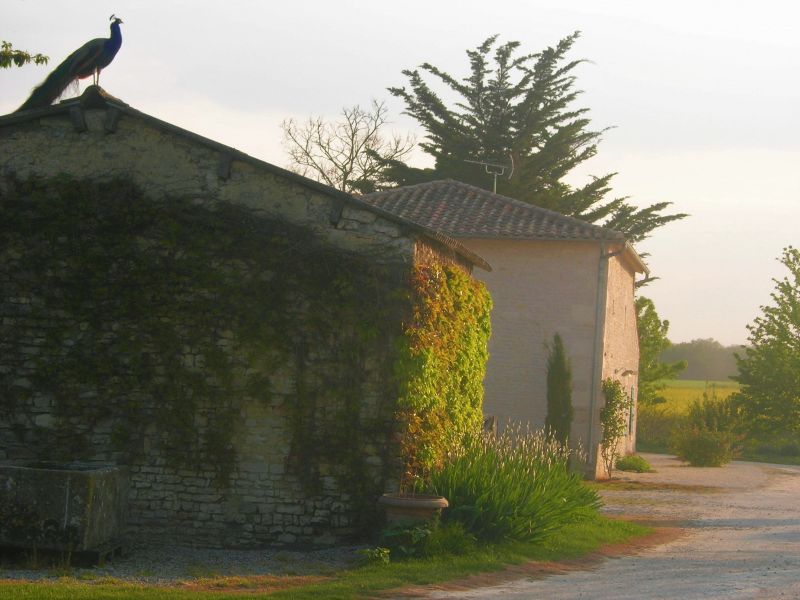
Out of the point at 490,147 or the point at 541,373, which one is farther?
the point at 490,147

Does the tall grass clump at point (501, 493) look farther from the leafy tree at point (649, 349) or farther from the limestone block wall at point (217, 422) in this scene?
the leafy tree at point (649, 349)

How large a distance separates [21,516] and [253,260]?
392 centimetres

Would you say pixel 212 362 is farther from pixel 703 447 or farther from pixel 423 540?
pixel 703 447

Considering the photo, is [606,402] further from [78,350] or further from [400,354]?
[78,350]

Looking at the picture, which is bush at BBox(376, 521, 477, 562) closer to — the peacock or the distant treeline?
the peacock

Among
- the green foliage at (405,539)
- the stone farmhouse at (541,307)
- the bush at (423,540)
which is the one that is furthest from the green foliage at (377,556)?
the stone farmhouse at (541,307)

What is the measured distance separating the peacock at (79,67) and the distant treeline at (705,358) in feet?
238

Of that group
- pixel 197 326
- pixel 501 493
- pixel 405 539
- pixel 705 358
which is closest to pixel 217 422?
pixel 197 326

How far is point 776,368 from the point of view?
40688mm

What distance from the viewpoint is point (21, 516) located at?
10477 mm

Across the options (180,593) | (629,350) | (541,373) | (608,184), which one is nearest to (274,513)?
(180,593)

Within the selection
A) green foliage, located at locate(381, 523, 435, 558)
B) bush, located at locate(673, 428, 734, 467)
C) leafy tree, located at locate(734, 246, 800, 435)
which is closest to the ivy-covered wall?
green foliage, located at locate(381, 523, 435, 558)

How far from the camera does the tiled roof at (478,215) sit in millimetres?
24484

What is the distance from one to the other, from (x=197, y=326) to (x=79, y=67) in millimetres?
3602
